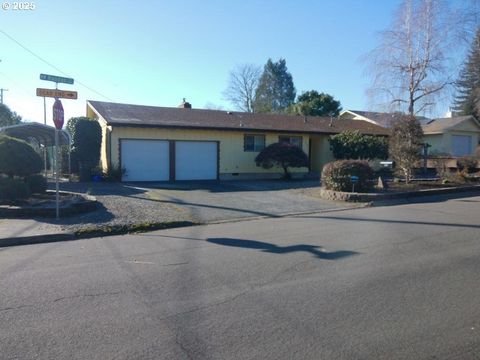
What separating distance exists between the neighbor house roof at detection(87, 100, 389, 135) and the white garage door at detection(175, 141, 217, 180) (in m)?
1.06

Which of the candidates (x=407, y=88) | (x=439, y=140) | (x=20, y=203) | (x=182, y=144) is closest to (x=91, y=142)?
(x=182, y=144)

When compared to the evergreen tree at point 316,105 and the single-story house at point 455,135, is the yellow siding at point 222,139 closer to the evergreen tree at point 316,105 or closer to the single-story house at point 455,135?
the single-story house at point 455,135

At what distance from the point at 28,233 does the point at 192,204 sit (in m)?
5.51

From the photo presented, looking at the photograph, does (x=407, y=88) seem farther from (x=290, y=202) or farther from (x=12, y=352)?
(x=12, y=352)

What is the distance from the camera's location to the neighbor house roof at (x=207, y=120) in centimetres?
2139

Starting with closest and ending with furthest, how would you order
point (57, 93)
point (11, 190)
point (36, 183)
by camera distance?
point (57, 93)
point (11, 190)
point (36, 183)

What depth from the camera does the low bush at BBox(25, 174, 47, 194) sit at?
1306cm

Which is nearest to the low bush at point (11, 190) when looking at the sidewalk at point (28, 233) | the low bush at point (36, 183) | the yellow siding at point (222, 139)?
the low bush at point (36, 183)

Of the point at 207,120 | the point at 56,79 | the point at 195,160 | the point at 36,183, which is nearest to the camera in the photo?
the point at 56,79

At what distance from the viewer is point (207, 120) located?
2425 centimetres

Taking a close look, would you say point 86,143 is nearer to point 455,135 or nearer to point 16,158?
point 16,158

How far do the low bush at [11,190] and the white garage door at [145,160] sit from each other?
8.89 m

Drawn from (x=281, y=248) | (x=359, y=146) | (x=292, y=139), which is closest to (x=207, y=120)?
(x=292, y=139)

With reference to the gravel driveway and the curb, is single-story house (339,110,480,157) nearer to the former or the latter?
the gravel driveway
